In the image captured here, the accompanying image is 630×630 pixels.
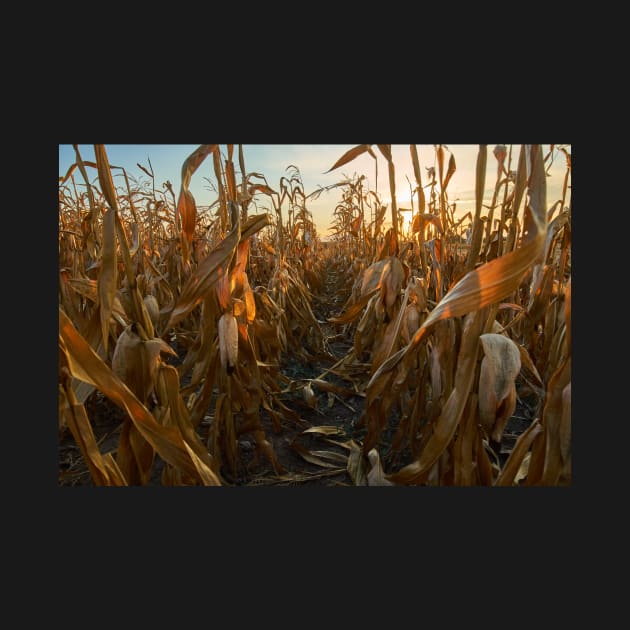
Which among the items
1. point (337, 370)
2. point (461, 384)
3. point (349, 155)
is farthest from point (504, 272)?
point (337, 370)

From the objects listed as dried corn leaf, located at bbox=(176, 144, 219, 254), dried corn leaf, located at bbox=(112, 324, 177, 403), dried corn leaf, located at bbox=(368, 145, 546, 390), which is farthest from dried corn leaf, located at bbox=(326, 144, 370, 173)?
dried corn leaf, located at bbox=(112, 324, 177, 403)

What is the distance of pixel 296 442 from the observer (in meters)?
1.39

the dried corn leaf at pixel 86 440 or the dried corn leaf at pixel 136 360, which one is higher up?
the dried corn leaf at pixel 136 360

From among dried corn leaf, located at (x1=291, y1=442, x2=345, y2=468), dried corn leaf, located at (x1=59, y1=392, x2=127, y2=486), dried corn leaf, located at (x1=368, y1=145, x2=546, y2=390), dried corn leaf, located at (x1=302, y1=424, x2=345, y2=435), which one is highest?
dried corn leaf, located at (x1=368, y1=145, x2=546, y2=390)

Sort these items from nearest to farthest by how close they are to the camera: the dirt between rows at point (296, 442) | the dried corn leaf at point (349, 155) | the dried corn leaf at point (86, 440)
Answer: the dried corn leaf at point (86, 440) < the dried corn leaf at point (349, 155) < the dirt between rows at point (296, 442)

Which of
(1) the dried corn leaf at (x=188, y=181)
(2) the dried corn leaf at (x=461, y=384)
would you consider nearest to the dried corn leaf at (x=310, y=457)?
(2) the dried corn leaf at (x=461, y=384)

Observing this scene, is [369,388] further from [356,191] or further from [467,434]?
[356,191]

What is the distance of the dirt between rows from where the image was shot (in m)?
1.21

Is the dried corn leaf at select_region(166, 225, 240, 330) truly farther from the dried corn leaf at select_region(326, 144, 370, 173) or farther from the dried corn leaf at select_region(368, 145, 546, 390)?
the dried corn leaf at select_region(368, 145, 546, 390)

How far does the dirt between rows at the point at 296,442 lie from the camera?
1.21 m

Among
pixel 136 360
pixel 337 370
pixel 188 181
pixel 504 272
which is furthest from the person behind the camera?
pixel 337 370

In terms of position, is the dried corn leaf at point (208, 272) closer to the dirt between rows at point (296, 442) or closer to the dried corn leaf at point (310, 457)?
the dirt between rows at point (296, 442)

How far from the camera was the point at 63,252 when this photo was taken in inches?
80.3

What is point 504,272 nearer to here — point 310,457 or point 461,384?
point 461,384
